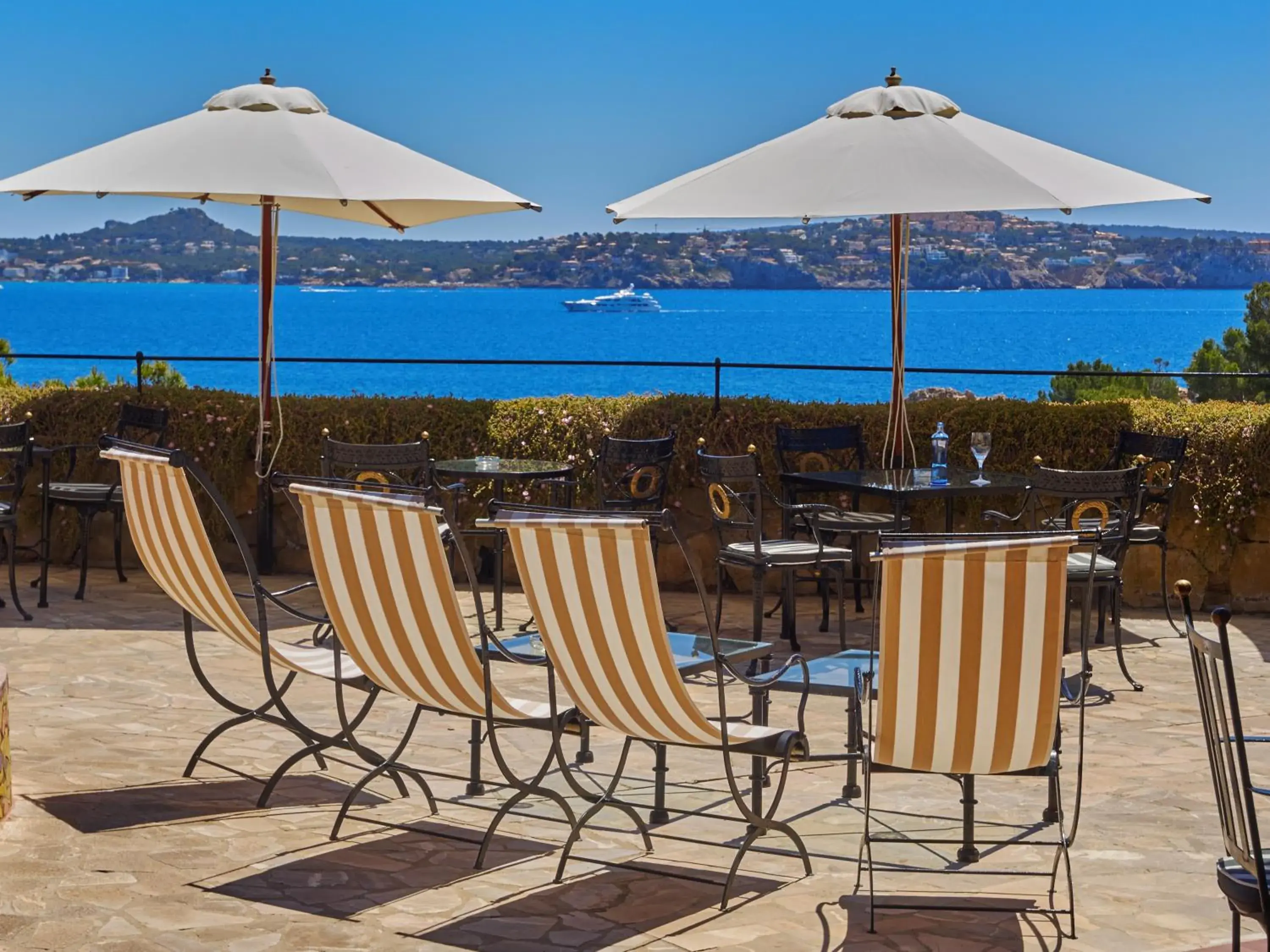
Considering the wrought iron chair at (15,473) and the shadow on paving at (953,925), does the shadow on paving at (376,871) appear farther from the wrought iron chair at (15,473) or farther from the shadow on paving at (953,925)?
the wrought iron chair at (15,473)

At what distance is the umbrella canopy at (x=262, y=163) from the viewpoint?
8.13 m

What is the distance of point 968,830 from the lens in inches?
172

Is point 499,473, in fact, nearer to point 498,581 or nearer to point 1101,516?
point 498,581

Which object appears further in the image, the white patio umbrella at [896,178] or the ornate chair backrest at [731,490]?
the white patio umbrella at [896,178]

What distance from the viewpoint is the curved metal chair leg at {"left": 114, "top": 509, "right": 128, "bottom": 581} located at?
9.09 m

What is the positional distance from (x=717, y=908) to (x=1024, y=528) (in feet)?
16.5

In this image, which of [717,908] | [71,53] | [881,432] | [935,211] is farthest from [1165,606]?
[71,53]

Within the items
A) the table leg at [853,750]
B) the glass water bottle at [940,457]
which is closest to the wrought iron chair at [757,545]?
the glass water bottle at [940,457]

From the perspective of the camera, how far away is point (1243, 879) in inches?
114

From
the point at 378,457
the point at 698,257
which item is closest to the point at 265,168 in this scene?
the point at 378,457

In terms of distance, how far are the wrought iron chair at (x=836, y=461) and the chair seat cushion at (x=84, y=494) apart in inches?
143

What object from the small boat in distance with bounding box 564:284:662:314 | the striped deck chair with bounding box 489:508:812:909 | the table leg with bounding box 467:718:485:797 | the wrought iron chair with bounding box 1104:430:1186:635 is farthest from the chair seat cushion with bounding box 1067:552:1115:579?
the small boat in distance with bounding box 564:284:662:314

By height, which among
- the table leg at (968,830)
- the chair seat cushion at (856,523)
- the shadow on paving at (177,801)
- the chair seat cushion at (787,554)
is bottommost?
the shadow on paving at (177,801)

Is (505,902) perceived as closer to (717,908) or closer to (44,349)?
(717,908)
